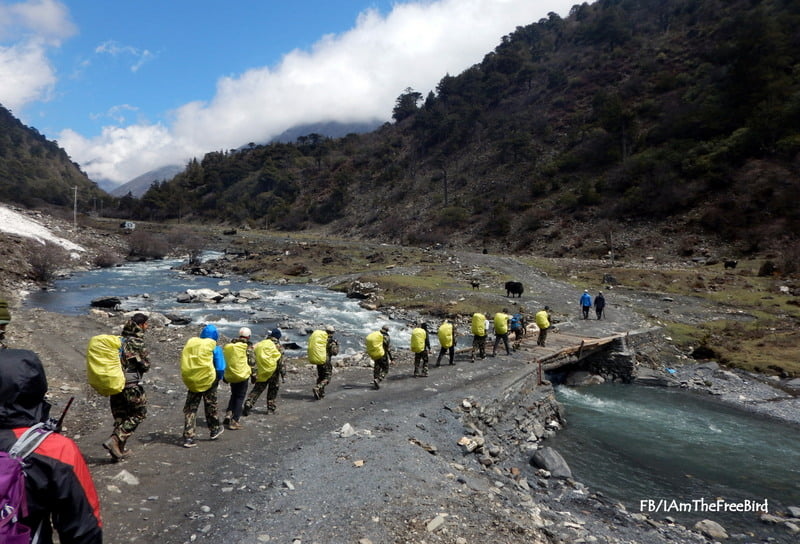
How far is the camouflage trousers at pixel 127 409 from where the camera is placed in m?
7.27

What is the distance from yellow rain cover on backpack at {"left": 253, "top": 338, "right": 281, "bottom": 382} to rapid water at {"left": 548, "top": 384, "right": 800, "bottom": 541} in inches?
319

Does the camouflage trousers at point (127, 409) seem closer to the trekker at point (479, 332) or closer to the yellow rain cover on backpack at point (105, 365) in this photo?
the yellow rain cover on backpack at point (105, 365)

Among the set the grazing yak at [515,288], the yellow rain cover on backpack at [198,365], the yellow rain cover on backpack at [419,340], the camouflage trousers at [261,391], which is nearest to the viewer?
the yellow rain cover on backpack at [198,365]

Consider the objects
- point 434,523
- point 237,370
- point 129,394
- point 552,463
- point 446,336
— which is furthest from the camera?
point 446,336

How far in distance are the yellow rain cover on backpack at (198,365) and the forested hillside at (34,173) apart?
337 ft

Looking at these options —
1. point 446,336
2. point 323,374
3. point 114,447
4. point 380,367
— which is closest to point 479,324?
point 446,336

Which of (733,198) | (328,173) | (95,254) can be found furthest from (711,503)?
(328,173)

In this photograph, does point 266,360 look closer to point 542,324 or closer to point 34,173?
point 542,324

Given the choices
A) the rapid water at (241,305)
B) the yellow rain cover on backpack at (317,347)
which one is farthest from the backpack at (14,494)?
the rapid water at (241,305)

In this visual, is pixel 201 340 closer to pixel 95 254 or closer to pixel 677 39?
pixel 95 254

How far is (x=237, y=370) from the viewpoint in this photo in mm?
9336

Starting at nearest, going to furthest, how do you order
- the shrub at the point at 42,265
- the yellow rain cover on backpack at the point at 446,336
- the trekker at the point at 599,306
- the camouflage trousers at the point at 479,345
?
the yellow rain cover on backpack at the point at 446,336
the camouflage trousers at the point at 479,345
the trekker at the point at 599,306
the shrub at the point at 42,265

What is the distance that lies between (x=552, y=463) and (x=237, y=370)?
314 inches

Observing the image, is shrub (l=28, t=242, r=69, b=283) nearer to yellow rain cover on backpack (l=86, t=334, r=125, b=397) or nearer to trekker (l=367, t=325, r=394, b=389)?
A: trekker (l=367, t=325, r=394, b=389)
